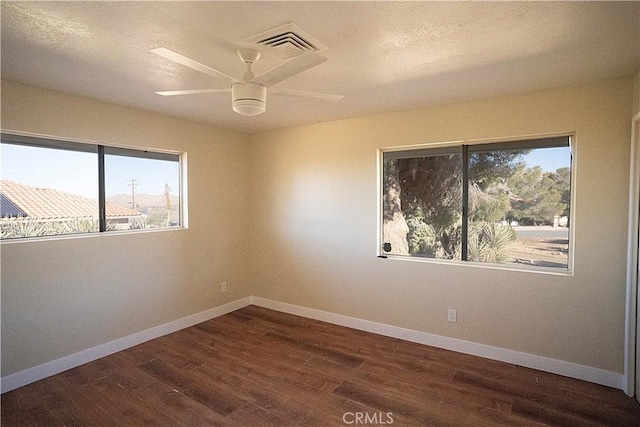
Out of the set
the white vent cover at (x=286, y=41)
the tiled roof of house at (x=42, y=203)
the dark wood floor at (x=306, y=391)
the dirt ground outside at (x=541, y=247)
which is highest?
the white vent cover at (x=286, y=41)

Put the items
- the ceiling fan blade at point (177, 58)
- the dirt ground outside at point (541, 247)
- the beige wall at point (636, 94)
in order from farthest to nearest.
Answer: the dirt ground outside at point (541, 247) → the beige wall at point (636, 94) → the ceiling fan blade at point (177, 58)

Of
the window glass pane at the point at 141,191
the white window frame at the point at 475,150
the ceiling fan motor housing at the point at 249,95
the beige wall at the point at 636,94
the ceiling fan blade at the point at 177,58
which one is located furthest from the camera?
the window glass pane at the point at 141,191

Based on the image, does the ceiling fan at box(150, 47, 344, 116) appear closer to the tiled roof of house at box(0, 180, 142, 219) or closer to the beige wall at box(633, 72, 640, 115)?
the tiled roof of house at box(0, 180, 142, 219)

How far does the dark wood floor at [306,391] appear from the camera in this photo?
2232 millimetres

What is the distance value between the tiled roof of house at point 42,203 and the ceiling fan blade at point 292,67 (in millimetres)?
2314

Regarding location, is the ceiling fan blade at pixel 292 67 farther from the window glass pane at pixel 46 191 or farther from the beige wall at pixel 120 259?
the window glass pane at pixel 46 191

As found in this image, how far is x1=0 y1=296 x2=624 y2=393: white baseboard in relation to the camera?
262 centimetres

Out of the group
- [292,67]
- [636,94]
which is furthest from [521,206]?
[292,67]

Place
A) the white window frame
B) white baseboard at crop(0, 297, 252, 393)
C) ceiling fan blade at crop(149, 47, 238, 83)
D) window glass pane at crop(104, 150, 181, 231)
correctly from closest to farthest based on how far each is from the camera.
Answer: ceiling fan blade at crop(149, 47, 238, 83) < white baseboard at crop(0, 297, 252, 393) < the white window frame < window glass pane at crop(104, 150, 181, 231)

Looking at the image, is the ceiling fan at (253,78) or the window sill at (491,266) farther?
the window sill at (491,266)

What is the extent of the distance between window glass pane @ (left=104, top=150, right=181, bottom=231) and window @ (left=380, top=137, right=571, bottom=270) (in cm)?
248

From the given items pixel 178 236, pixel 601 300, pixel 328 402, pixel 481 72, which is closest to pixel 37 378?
pixel 178 236

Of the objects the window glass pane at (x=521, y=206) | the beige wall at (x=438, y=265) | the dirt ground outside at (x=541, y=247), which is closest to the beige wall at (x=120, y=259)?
the beige wall at (x=438, y=265)

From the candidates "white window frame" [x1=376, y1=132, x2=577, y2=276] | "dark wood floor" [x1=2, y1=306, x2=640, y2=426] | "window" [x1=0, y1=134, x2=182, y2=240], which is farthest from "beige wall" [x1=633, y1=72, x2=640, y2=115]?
"window" [x1=0, y1=134, x2=182, y2=240]
